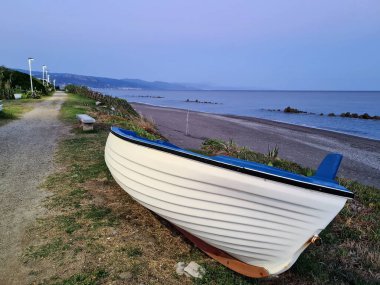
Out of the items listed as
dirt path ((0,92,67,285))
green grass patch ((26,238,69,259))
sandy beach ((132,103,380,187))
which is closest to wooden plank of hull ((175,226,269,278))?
green grass patch ((26,238,69,259))

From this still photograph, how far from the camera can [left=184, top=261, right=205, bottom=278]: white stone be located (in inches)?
159

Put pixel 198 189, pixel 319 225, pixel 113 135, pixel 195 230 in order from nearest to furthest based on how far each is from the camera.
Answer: pixel 319 225 < pixel 198 189 < pixel 195 230 < pixel 113 135

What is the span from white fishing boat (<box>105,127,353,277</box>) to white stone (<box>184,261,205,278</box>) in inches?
12.0

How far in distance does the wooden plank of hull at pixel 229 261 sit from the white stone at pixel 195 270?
0.29 meters

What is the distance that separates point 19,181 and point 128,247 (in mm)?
3560

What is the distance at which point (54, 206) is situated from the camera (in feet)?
18.2

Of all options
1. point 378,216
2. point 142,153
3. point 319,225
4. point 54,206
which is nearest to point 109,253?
point 142,153

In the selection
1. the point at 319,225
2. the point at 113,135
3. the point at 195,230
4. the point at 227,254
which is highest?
the point at 113,135

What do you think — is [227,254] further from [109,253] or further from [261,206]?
[109,253]

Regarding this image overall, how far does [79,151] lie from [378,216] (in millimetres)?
7599

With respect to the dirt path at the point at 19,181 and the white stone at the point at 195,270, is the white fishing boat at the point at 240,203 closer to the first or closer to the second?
the white stone at the point at 195,270

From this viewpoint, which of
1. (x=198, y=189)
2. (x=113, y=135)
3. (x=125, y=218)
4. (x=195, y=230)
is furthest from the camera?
(x=113, y=135)

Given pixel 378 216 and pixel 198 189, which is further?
pixel 378 216

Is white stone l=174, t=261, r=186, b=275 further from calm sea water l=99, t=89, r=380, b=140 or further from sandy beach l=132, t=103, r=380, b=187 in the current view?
calm sea water l=99, t=89, r=380, b=140
